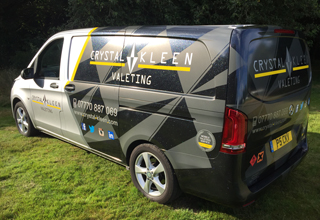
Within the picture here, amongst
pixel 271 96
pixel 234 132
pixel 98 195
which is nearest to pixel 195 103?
pixel 234 132

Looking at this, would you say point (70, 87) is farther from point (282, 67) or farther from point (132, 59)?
point (282, 67)

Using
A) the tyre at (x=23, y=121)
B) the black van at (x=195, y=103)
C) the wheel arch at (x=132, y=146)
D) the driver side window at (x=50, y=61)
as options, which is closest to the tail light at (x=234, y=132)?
the black van at (x=195, y=103)

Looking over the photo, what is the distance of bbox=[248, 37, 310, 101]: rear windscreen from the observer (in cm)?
237

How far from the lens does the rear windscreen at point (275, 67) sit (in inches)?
93.3

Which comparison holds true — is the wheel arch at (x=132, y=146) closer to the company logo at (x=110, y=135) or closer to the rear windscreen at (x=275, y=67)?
the company logo at (x=110, y=135)

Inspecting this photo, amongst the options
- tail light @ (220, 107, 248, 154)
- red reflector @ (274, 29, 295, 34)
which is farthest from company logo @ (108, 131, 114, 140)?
red reflector @ (274, 29, 295, 34)

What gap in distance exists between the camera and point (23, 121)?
202 inches

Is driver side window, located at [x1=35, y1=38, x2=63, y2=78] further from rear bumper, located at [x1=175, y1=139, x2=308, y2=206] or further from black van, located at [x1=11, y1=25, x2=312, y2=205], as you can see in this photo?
rear bumper, located at [x1=175, y1=139, x2=308, y2=206]

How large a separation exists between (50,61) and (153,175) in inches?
103

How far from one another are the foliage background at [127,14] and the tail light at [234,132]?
299 inches

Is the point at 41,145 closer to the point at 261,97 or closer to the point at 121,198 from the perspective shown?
the point at 121,198

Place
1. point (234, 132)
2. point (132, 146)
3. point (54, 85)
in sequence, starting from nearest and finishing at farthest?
point (234, 132) < point (132, 146) < point (54, 85)

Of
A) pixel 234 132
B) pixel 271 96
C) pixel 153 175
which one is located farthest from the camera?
pixel 153 175

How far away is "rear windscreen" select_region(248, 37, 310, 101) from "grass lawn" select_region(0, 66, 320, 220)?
999 millimetres
